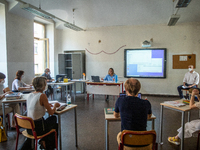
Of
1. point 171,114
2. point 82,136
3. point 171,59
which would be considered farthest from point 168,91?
point 82,136

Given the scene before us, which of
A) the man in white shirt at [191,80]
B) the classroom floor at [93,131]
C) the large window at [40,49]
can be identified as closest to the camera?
the classroom floor at [93,131]

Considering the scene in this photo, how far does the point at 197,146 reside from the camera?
2535 millimetres

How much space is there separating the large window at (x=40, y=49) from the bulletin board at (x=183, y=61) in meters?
6.06

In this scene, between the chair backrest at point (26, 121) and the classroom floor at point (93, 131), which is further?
the classroom floor at point (93, 131)

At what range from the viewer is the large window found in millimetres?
7266

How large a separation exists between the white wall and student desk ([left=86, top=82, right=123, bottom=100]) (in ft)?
8.29

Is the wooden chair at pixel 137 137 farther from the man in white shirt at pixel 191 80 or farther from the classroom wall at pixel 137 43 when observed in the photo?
the classroom wall at pixel 137 43

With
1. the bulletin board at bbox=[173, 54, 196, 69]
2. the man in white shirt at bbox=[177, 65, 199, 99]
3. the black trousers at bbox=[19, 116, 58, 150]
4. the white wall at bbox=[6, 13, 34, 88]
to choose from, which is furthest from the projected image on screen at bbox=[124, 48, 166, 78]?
the black trousers at bbox=[19, 116, 58, 150]

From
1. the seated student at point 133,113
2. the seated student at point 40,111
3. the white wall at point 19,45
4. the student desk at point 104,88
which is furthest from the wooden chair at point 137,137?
the white wall at point 19,45

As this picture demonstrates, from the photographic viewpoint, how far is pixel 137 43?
23.0 feet

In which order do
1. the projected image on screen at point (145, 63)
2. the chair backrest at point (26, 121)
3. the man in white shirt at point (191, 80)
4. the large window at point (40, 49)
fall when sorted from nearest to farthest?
1. the chair backrest at point (26, 121)
2. the man in white shirt at point (191, 80)
3. the projected image on screen at point (145, 63)
4. the large window at point (40, 49)

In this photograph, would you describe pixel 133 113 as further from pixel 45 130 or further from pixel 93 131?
pixel 93 131

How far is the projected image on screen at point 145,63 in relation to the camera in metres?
6.80

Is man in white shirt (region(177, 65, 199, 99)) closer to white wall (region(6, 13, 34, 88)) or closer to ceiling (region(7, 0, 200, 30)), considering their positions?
ceiling (region(7, 0, 200, 30))
